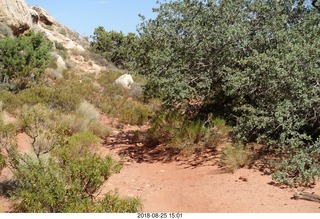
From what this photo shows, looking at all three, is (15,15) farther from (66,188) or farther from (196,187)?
(66,188)

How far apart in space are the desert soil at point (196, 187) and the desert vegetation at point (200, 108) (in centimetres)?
32

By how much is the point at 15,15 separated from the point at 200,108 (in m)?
14.0

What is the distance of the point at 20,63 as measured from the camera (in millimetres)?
14555

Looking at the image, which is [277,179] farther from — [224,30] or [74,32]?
[74,32]

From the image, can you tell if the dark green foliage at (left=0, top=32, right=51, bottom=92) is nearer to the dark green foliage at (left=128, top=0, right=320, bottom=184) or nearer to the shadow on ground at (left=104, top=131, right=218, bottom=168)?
the shadow on ground at (left=104, top=131, right=218, bottom=168)

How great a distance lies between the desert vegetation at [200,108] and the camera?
5.07 m

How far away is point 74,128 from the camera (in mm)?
10750

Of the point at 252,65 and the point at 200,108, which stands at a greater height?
the point at 252,65

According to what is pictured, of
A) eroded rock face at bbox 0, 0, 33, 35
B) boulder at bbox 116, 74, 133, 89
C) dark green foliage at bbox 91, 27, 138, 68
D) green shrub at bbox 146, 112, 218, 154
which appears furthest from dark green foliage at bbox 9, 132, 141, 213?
dark green foliage at bbox 91, 27, 138, 68

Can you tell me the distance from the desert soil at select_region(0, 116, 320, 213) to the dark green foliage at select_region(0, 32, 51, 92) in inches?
228

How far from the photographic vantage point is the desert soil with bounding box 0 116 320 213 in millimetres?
6039

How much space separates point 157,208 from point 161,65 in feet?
15.5

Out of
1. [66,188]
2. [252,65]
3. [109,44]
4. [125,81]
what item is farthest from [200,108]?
[109,44]

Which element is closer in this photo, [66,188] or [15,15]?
[66,188]
